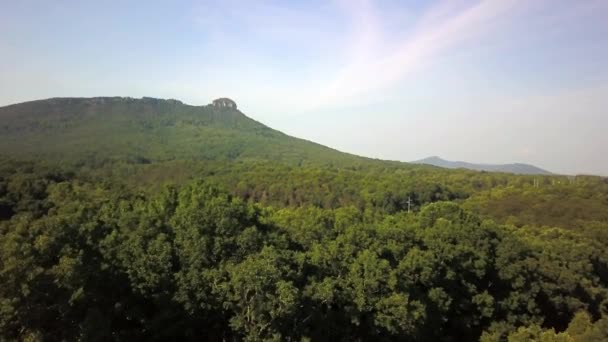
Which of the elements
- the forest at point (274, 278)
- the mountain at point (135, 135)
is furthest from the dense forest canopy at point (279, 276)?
the mountain at point (135, 135)

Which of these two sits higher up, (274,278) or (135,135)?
(135,135)

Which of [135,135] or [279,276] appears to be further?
[135,135]

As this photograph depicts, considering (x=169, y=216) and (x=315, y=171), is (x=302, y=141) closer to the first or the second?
(x=315, y=171)

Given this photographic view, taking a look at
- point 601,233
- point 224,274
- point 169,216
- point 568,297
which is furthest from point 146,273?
point 601,233

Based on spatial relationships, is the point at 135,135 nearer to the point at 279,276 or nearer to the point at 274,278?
the point at 279,276

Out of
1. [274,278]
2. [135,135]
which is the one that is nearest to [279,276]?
[274,278]

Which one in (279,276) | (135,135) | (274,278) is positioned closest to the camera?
(274,278)

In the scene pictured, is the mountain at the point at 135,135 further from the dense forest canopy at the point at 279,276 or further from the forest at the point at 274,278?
the forest at the point at 274,278

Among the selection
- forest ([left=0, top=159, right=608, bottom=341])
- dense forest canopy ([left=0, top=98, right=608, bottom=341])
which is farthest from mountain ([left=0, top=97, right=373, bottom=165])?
forest ([left=0, top=159, right=608, bottom=341])

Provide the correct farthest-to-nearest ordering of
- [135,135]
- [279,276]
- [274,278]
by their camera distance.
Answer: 1. [135,135]
2. [279,276]
3. [274,278]
